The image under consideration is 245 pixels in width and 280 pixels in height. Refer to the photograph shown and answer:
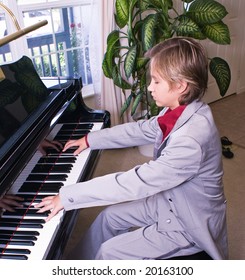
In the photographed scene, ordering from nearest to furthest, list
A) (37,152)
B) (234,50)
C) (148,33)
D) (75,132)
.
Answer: (37,152)
(75,132)
(148,33)
(234,50)

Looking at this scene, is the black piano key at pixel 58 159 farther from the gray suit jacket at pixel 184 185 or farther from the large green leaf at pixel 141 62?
the large green leaf at pixel 141 62

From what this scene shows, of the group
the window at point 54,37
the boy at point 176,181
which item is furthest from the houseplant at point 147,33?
the boy at point 176,181

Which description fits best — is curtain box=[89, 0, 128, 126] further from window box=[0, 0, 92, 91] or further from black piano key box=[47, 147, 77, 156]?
black piano key box=[47, 147, 77, 156]

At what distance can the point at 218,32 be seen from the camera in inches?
93.1

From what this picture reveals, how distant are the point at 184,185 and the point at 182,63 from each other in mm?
437

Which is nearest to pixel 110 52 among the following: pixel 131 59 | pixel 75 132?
pixel 131 59

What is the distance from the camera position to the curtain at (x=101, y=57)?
240 cm

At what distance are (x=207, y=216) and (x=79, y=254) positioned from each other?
2.18 ft

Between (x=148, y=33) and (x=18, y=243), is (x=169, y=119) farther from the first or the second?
(x=148, y=33)

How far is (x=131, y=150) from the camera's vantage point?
2994 mm

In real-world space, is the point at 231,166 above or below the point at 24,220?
below

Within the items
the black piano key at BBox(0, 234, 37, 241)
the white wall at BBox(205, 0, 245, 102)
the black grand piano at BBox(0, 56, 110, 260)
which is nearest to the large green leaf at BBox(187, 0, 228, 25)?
the black grand piano at BBox(0, 56, 110, 260)

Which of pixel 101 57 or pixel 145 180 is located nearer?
pixel 145 180

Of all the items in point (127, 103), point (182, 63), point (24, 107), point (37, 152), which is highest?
point (182, 63)
